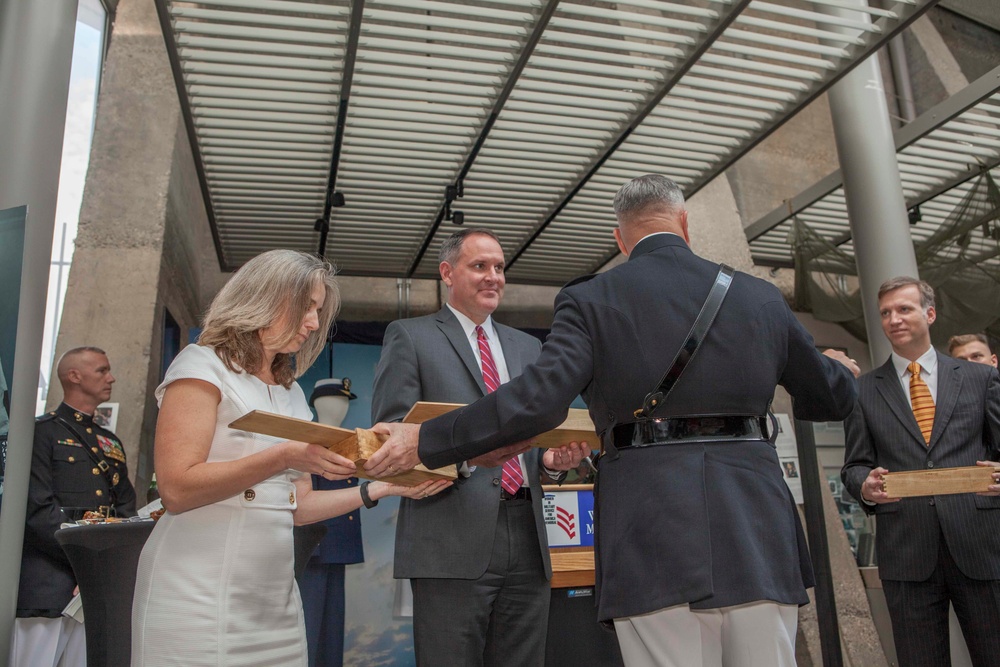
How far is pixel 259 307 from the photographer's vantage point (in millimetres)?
2195

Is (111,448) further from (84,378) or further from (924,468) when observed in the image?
(924,468)

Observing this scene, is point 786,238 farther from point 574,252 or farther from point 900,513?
point 900,513

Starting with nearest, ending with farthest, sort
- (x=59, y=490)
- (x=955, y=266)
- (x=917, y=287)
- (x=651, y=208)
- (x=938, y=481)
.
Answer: (x=651, y=208)
(x=938, y=481)
(x=917, y=287)
(x=59, y=490)
(x=955, y=266)

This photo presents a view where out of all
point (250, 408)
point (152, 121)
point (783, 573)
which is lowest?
point (783, 573)

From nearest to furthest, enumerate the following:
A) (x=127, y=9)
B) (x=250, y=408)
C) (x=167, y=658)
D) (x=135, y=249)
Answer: (x=167, y=658)
(x=250, y=408)
(x=135, y=249)
(x=127, y=9)

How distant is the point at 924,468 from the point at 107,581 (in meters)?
3.10

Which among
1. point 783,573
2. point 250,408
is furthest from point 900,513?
point 250,408

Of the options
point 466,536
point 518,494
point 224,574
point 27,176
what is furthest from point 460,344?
point 27,176

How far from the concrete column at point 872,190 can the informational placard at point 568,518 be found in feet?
10.5

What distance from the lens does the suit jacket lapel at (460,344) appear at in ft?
10.0

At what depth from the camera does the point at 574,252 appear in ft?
28.3

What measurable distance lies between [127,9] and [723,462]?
7.53m

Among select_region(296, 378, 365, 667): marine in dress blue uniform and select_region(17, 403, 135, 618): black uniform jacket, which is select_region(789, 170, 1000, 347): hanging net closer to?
select_region(296, 378, 365, 667): marine in dress blue uniform

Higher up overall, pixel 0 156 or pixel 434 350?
pixel 0 156
